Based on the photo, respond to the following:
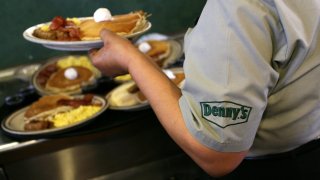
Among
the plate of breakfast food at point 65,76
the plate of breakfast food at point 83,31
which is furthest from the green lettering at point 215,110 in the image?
the plate of breakfast food at point 65,76

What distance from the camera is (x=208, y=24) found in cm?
58

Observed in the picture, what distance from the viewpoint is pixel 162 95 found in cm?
69

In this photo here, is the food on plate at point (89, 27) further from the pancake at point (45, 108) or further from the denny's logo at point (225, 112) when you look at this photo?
the denny's logo at point (225, 112)

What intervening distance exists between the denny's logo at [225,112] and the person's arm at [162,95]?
0.05 m

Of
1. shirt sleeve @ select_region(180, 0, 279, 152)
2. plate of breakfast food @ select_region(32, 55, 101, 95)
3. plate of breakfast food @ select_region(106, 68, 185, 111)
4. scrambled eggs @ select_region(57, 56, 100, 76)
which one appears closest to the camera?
shirt sleeve @ select_region(180, 0, 279, 152)

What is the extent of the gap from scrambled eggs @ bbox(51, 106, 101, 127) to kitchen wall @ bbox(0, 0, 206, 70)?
510 mm

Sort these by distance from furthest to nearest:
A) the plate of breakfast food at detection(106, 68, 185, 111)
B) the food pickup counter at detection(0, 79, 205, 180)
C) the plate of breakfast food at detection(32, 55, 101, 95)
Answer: the plate of breakfast food at detection(32, 55, 101, 95)
the plate of breakfast food at detection(106, 68, 185, 111)
the food pickup counter at detection(0, 79, 205, 180)

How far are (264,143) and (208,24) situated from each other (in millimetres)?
269

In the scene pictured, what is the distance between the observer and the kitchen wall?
5.19 ft

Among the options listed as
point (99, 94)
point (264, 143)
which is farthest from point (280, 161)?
point (99, 94)

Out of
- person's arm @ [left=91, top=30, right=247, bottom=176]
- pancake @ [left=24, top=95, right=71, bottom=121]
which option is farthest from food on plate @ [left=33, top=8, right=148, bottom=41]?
pancake @ [left=24, top=95, right=71, bottom=121]

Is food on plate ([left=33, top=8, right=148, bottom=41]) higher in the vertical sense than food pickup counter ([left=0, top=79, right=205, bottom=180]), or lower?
higher

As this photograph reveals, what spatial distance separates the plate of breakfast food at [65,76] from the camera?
4.87 feet

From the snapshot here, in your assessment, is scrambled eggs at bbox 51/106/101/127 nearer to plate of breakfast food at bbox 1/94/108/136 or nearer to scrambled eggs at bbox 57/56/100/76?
plate of breakfast food at bbox 1/94/108/136
